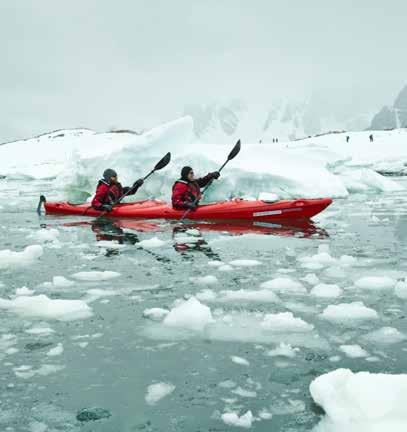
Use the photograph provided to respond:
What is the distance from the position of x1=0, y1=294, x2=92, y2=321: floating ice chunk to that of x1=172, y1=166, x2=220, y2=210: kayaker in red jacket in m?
5.97

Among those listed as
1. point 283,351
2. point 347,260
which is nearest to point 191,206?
point 347,260

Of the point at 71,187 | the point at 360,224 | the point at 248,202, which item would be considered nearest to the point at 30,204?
the point at 71,187

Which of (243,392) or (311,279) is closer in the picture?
(243,392)

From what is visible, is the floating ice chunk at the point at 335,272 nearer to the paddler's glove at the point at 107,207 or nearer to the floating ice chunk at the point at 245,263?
the floating ice chunk at the point at 245,263

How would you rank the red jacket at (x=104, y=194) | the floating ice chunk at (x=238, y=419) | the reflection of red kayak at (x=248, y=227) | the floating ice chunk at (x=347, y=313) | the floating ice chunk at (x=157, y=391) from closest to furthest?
the floating ice chunk at (x=238, y=419) < the floating ice chunk at (x=157, y=391) < the floating ice chunk at (x=347, y=313) < the reflection of red kayak at (x=248, y=227) < the red jacket at (x=104, y=194)

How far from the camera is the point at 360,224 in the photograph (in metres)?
9.66

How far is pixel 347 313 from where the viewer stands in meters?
3.97

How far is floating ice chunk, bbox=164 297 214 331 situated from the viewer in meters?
3.79

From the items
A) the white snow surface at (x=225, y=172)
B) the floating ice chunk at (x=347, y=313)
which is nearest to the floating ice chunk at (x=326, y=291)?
the floating ice chunk at (x=347, y=313)

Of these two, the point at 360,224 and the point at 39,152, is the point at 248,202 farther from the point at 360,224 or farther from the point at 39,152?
the point at 39,152

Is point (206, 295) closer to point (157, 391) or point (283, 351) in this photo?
point (283, 351)

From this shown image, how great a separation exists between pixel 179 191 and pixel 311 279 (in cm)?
544

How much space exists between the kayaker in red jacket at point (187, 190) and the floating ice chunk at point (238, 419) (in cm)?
768

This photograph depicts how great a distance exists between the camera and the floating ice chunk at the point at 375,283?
479 centimetres
